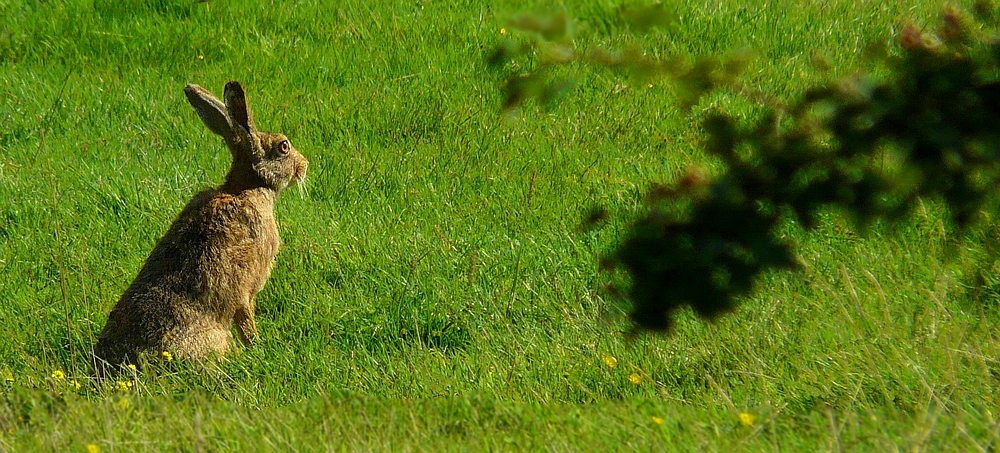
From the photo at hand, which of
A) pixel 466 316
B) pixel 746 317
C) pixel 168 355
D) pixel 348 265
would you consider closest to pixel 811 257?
pixel 746 317

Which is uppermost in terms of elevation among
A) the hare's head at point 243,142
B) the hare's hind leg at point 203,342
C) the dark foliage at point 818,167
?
the dark foliage at point 818,167

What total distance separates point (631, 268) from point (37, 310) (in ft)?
10.9

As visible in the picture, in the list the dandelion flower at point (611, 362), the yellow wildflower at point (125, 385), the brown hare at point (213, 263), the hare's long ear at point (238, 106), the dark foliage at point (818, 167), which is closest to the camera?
the dark foliage at point (818, 167)

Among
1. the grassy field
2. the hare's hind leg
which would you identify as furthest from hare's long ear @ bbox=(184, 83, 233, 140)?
the hare's hind leg

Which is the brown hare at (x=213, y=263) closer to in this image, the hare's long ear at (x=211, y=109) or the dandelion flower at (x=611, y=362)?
the hare's long ear at (x=211, y=109)

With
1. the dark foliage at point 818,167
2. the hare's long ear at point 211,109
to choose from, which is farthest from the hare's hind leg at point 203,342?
the dark foliage at point 818,167

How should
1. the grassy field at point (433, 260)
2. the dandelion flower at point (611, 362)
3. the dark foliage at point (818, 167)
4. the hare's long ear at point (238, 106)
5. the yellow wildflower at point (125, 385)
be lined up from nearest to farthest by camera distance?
the dark foliage at point (818, 167), the grassy field at point (433, 260), the yellow wildflower at point (125, 385), the dandelion flower at point (611, 362), the hare's long ear at point (238, 106)

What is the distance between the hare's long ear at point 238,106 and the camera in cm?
517

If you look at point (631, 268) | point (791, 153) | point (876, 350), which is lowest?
point (876, 350)

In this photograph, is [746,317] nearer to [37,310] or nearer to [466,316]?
[466,316]

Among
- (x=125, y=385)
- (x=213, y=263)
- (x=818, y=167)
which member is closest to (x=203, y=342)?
(x=213, y=263)

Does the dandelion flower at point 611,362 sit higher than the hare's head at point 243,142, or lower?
lower

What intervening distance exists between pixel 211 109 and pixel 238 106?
116mm

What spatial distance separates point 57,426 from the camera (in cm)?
374
